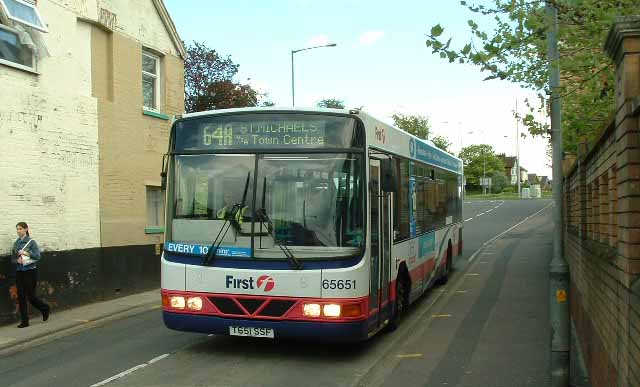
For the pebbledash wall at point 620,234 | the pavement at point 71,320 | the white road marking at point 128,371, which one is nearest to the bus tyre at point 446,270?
the pavement at point 71,320

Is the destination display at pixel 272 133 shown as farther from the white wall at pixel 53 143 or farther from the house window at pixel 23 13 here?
the house window at pixel 23 13

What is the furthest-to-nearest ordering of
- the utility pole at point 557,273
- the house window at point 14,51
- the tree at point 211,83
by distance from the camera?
1. the tree at point 211,83
2. the house window at point 14,51
3. the utility pole at point 557,273

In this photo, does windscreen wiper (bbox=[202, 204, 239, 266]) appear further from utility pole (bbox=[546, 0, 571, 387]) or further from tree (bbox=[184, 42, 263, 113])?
tree (bbox=[184, 42, 263, 113])

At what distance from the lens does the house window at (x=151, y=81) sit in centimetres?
1712

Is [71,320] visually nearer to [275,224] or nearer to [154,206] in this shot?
[154,206]

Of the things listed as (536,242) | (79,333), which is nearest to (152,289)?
(79,333)

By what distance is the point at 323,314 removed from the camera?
7582 mm

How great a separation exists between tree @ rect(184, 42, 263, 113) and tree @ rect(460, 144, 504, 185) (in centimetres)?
10806

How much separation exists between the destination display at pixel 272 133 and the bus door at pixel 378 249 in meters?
0.59

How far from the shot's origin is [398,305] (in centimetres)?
1009

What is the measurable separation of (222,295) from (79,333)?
4.22 meters

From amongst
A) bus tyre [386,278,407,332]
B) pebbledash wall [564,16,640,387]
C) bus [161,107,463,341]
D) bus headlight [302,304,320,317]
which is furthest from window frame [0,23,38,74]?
pebbledash wall [564,16,640,387]

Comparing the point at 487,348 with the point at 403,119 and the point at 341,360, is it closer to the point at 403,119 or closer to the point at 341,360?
the point at 341,360

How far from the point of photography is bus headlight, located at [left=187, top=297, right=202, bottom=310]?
313 inches
